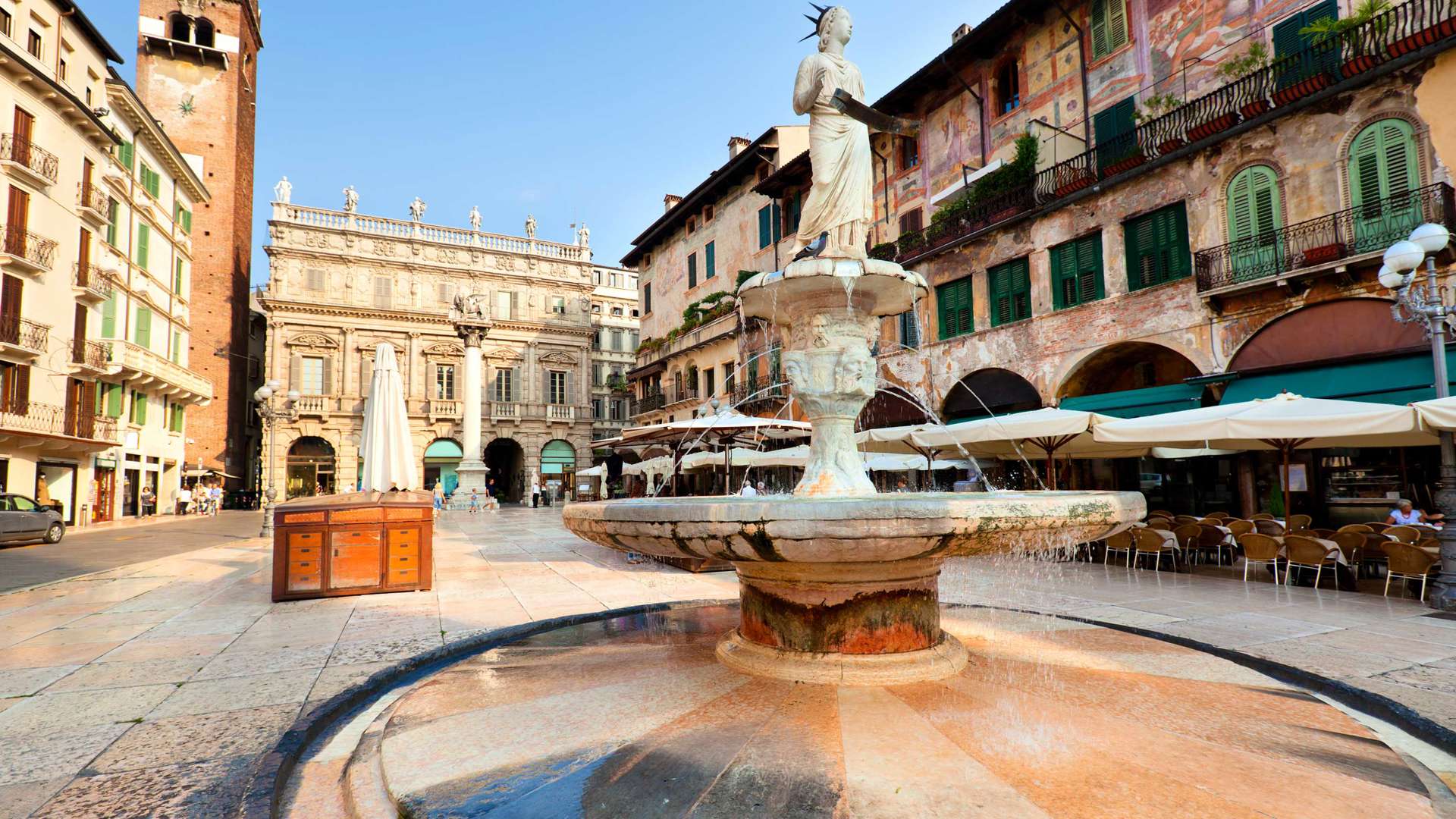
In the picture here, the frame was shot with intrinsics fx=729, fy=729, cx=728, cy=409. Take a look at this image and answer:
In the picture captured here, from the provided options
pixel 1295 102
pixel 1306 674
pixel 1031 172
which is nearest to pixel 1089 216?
pixel 1031 172

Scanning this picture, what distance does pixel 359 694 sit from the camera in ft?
13.9

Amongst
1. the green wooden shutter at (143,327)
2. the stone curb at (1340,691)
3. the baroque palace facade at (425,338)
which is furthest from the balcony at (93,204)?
the stone curb at (1340,691)

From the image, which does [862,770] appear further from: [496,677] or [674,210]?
[674,210]

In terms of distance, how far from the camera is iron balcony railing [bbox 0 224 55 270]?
1988 cm

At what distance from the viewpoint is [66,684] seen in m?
4.57

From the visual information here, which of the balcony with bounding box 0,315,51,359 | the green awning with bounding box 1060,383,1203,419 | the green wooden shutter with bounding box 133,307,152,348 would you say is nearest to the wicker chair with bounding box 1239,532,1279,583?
the green awning with bounding box 1060,383,1203,419

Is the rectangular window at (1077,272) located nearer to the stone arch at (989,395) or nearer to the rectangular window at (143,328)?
the stone arch at (989,395)

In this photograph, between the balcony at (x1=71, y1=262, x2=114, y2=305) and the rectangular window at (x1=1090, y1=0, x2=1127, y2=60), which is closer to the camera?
the rectangular window at (x1=1090, y1=0, x2=1127, y2=60)

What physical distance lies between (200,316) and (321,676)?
129 feet

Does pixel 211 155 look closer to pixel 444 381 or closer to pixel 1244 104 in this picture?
pixel 444 381

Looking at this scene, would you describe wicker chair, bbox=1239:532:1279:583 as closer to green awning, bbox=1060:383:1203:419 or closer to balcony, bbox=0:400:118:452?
green awning, bbox=1060:383:1203:419

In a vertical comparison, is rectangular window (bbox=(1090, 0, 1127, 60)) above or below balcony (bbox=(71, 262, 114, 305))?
above

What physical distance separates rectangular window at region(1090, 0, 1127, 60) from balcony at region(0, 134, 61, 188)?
2800 cm

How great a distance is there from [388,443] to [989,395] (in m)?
14.0
